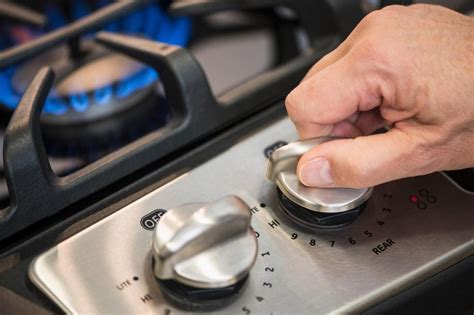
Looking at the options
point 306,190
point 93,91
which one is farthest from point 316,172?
point 93,91

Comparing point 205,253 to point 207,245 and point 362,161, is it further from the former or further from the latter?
point 362,161

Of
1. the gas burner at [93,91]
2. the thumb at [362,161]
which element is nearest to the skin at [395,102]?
the thumb at [362,161]

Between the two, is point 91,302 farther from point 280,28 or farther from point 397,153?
point 280,28

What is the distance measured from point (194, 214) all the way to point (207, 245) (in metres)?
0.02

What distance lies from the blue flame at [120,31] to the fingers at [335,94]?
0.75 ft

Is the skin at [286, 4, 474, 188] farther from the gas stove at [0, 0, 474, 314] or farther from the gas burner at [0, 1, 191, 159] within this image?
the gas burner at [0, 1, 191, 159]

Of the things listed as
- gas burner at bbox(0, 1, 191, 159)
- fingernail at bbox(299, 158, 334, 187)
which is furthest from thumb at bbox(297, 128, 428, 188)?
gas burner at bbox(0, 1, 191, 159)

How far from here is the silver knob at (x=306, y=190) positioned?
50 cm

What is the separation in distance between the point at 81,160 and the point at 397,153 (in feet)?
0.97

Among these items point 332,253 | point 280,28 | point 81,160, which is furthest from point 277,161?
point 280,28

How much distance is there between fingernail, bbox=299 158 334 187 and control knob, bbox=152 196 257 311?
6 centimetres

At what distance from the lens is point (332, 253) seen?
19.5 inches

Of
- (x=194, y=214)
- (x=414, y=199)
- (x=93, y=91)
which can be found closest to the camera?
(x=194, y=214)

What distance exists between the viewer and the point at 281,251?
19.3 inches
